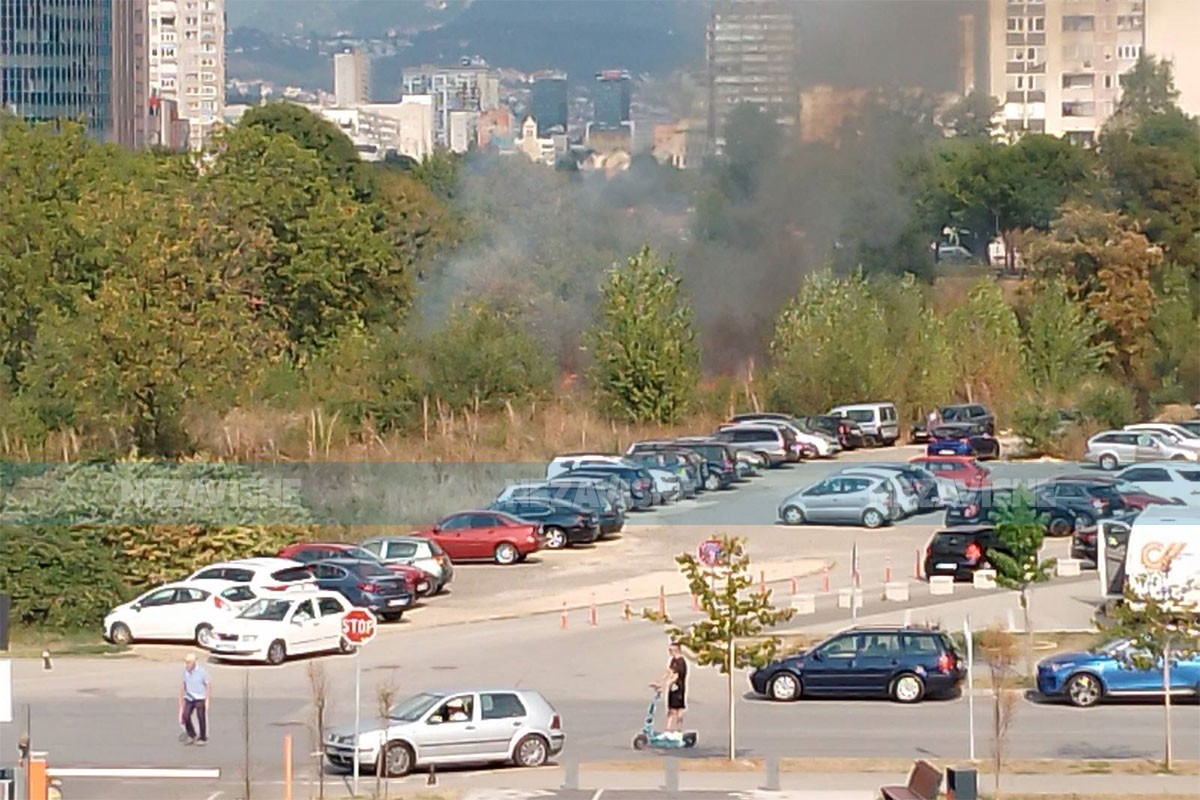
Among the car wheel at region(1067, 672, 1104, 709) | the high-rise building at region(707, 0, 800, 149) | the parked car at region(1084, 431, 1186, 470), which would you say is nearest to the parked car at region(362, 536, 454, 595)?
the car wheel at region(1067, 672, 1104, 709)

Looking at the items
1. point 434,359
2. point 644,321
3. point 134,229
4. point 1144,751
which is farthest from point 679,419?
point 1144,751

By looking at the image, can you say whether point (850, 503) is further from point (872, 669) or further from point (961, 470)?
point (872, 669)

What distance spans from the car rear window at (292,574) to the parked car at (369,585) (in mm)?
159

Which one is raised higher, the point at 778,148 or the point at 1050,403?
the point at 778,148

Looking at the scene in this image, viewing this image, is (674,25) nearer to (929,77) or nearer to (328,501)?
(929,77)

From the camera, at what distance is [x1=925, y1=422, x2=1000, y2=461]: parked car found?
108 ft

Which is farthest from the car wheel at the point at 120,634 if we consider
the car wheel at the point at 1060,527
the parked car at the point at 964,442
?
the parked car at the point at 964,442

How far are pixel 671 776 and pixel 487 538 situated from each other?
524 inches

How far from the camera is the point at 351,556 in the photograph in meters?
25.7

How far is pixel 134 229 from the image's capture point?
34.4 m

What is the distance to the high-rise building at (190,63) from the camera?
56.7 metres

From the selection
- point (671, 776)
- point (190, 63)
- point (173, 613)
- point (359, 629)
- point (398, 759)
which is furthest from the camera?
point (190, 63)

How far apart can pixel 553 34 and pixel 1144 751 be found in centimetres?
2320

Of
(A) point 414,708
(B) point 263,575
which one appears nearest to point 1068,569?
(B) point 263,575
